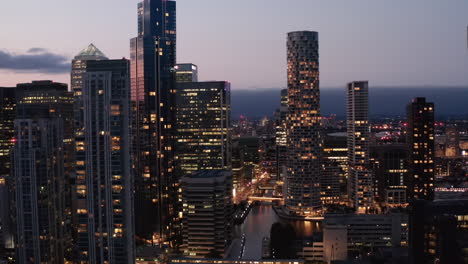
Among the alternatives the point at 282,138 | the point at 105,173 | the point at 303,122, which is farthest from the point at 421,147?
the point at 105,173

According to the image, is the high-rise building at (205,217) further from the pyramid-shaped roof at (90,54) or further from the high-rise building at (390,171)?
the pyramid-shaped roof at (90,54)

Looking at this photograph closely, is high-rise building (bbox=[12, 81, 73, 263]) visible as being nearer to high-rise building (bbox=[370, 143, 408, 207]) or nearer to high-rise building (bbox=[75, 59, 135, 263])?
high-rise building (bbox=[75, 59, 135, 263])

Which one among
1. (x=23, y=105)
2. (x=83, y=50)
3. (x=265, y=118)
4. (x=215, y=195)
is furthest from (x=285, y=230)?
(x=265, y=118)

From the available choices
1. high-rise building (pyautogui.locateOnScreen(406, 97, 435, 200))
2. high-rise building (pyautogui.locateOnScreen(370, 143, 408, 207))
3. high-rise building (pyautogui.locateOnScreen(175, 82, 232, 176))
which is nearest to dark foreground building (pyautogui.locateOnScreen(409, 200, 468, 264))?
high-rise building (pyautogui.locateOnScreen(175, 82, 232, 176))

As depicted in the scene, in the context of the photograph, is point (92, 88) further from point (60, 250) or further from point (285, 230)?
point (285, 230)

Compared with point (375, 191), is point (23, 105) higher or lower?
higher

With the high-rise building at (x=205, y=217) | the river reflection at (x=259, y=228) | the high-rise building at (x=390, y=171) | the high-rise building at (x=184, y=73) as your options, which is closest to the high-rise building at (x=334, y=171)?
the high-rise building at (x=390, y=171)

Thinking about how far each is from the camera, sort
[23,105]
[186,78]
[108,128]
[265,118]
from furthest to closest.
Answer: [265,118]
[186,78]
[23,105]
[108,128]

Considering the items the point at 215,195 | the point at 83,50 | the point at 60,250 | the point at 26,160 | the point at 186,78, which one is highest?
the point at 83,50
